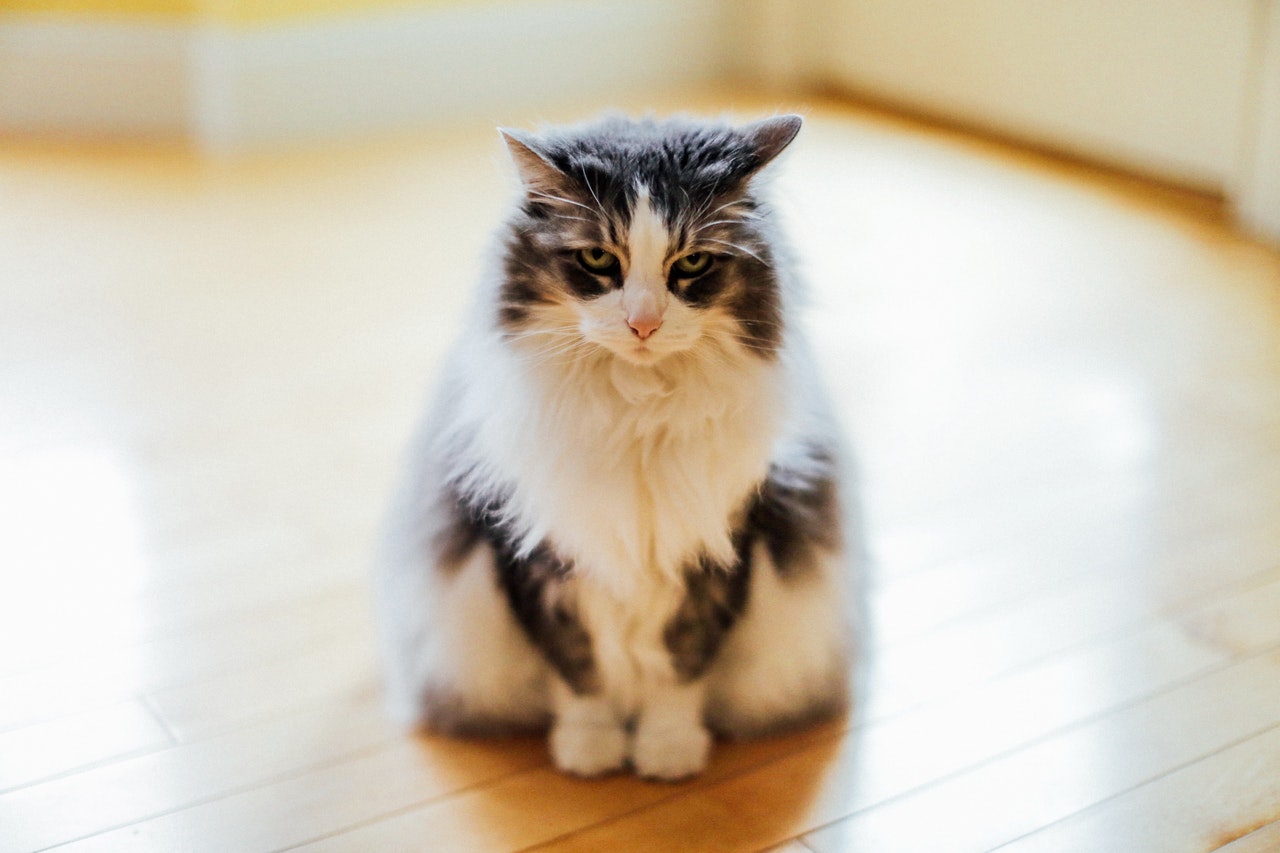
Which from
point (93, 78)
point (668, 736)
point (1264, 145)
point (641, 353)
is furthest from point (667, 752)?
point (93, 78)

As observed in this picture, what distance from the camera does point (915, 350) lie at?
2662 millimetres

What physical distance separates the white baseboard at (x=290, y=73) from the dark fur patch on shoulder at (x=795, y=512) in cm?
274

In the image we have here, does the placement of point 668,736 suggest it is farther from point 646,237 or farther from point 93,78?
point 93,78

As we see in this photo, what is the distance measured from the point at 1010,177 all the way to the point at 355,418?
1973 millimetres

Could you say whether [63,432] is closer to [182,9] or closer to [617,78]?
[182,9]

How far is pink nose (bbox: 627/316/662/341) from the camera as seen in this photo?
1.24 metres

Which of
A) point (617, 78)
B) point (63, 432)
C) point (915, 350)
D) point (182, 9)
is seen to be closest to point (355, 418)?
point (63, 432)

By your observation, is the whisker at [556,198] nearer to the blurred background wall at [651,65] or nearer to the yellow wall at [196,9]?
the blurred background wall at [651,65]

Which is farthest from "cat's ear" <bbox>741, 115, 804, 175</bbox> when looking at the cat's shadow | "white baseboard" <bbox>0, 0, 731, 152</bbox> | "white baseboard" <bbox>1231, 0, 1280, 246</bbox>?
"white baseboard" <bbox>0, 0, 731, 152</bbox>

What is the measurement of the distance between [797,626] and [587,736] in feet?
0.86

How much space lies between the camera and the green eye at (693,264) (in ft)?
4.19

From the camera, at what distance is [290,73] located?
3.78m

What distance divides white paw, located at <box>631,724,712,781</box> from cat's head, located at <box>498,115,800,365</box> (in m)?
0.46

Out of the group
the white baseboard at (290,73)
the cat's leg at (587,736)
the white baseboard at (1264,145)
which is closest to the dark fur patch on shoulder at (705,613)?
the cat's leg at (587,736)
